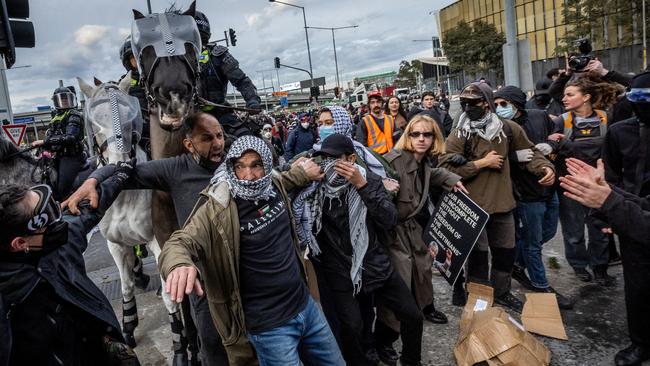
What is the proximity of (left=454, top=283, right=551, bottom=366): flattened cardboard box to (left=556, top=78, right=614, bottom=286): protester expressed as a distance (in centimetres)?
164

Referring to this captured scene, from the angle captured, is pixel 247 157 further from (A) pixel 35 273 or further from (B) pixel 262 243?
(A) pixel 35 273

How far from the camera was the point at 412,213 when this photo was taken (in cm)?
357

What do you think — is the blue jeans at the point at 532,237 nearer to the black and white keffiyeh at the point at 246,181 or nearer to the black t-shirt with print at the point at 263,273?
the black t-shirt with print at the point at 263,273

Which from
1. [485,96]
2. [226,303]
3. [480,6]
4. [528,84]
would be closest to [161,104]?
[226,303]

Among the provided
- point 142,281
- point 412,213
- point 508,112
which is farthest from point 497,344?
point 142,281

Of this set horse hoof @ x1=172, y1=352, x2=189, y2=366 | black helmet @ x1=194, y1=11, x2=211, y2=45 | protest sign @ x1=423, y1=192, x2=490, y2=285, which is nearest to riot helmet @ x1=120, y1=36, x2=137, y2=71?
black helmet @ x1=194, y1=11, x2=211, y2=45

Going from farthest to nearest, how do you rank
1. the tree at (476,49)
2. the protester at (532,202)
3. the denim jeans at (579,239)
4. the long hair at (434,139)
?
the tree at (476,49)
the denim jeans at (579,239)
the protester at (532,202)
the long hair at (434,139)

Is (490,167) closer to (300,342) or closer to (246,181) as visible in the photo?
(300,342)

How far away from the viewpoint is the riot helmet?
12.2 feet

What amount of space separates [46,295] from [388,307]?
7.06 feet

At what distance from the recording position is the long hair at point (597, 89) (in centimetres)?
459

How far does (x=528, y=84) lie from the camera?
24.1 feet

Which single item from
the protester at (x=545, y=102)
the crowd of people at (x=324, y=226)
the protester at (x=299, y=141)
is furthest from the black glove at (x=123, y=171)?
the protester at (x=299, y=141)

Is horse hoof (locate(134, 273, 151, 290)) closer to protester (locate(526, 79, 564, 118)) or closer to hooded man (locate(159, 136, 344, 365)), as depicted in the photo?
hooded man (locate(159, 136, 344, 365))
